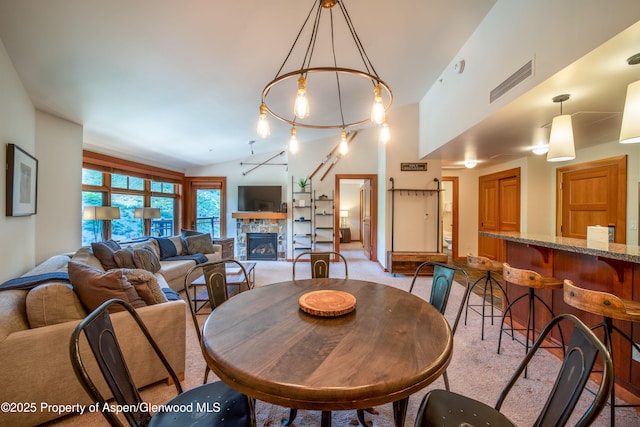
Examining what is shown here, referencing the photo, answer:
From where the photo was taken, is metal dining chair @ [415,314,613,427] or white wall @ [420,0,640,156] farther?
white wall @ [420,0,640,156]

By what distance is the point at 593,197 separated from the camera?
12.9ft

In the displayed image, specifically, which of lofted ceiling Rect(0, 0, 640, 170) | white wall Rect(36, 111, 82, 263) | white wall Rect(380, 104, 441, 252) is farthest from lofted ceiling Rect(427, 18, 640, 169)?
white wall Rect(36, 111, 82, 263)

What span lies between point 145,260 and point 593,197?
6.54 metres

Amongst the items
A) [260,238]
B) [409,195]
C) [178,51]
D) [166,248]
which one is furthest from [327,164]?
[178,51]

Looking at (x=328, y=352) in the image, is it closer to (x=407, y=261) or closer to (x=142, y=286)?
(x=142, y=286)

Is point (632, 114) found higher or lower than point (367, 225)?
higher

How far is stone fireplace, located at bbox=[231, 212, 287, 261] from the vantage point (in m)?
6.55

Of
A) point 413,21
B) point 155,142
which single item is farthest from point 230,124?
point 413,21

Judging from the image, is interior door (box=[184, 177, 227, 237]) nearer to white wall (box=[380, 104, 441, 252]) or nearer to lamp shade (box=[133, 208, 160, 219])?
lamp shade (box=[133, 208, 160, 219])

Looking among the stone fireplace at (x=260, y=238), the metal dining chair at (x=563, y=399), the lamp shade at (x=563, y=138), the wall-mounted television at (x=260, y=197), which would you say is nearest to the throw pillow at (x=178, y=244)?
the stone fireplace at (x=260, y=238)

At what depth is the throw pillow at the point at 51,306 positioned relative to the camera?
158 centimetres

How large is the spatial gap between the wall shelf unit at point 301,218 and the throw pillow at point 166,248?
258 cm

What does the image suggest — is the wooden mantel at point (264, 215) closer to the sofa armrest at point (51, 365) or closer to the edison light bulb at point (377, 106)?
the sofa armrest at point (51, 365)

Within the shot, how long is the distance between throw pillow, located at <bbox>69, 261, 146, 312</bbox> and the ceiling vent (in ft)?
11.7
